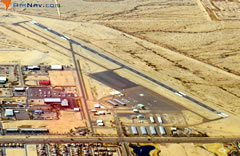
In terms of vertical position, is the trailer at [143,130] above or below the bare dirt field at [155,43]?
below

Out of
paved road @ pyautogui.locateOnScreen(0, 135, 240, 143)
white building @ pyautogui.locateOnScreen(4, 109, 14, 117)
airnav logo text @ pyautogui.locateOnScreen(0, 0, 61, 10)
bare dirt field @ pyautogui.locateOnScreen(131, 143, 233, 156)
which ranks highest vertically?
airnav logo text @ pyautogui.locateOnScreen(0, 0, 61, 10)

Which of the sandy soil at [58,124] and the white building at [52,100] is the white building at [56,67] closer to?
the white building at [52,100]

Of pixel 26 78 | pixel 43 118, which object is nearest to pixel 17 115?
pixel 43 118

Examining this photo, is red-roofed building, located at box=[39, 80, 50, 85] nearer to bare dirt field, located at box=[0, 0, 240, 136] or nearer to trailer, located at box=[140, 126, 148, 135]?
bare dirt field, located at box=[0, 0, 240, 136]

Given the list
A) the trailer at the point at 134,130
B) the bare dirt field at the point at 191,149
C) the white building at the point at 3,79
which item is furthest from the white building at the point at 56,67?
the bare dirt field at the point at 191,149

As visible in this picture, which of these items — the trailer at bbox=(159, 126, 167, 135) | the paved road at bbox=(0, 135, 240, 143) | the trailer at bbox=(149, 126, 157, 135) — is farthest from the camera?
the trailer at bbox=(159, 126, 167, 135)

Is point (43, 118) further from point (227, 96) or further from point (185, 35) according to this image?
point (185, 35)

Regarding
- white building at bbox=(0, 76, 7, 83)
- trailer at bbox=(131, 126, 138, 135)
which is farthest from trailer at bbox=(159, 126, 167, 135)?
white building at bbox=(0, 76, 7, 83)

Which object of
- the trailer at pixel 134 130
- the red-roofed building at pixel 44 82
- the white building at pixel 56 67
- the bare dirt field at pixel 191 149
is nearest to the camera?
the bare dirt field at pixel 191 149

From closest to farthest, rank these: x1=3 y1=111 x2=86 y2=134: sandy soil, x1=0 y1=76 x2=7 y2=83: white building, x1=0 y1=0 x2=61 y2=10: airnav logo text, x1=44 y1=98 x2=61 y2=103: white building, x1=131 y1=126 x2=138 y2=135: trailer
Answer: x1=3 y1=111 x2=86 y2=134: sandy soil
x1=131 y1=126 x2=138 y2=135: trailer
x1=44 y1=98 x2=61 y2=103: white building
x1=0 y1=76 x2=7 y2=83: white building
x1=0 y1=0 x2=61 y2=10: airnav logo text

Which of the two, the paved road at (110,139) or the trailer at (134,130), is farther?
the trailer at (134,130)

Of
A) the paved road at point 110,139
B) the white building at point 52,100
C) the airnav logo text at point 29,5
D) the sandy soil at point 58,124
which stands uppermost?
the airnav logo text at point 29,5
